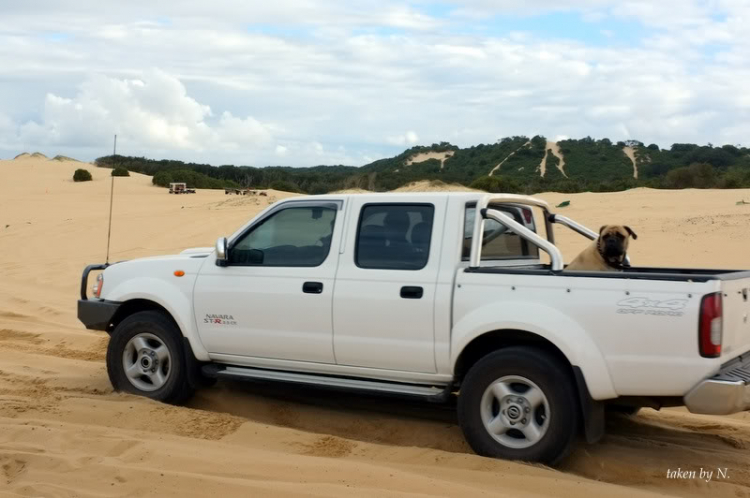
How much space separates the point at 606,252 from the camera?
6930 mm

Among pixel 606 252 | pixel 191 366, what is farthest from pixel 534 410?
pixel 191 366

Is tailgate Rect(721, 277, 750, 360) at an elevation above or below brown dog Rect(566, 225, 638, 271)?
below

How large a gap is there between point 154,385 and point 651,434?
13.6ft

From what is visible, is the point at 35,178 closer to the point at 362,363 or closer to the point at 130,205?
the point at 130,205

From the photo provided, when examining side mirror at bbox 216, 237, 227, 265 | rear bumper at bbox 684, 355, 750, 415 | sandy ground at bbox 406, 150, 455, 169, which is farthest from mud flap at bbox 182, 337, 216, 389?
sandy ground at bbox 406, 150, 455, 169

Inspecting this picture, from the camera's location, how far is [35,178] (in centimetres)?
3981

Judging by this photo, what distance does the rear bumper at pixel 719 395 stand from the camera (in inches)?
203

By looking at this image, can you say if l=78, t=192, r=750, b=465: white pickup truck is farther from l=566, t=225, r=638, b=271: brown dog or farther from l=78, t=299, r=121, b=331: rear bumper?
l=566, t=225, r=638, b=271: brown dog

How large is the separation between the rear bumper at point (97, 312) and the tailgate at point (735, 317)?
16.3 ft

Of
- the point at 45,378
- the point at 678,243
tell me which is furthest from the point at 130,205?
the point at 45,378

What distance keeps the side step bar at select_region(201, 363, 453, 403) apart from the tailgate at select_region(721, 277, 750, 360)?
1.91m

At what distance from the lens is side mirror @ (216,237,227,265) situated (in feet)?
22.8

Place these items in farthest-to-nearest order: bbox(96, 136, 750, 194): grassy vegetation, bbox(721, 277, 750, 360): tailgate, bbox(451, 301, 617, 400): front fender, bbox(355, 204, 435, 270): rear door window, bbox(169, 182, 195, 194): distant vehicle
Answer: bbox(96, 136, 750, 194): grassy vegetation
bbox(169, 182, 195, 194): distant vehicle
bbox(355, 204, 435, 270): rear door window
bbox(451, 301, 617, 400): front fender
bbox(721, 277, 750, 360): tailgate

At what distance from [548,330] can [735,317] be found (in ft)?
3.90
